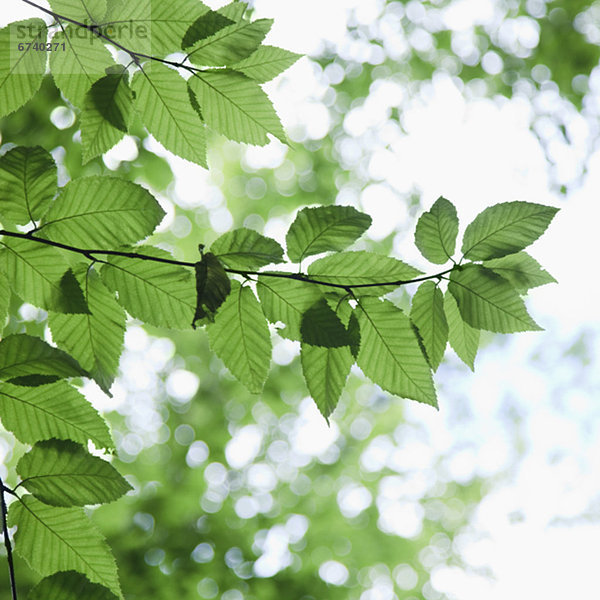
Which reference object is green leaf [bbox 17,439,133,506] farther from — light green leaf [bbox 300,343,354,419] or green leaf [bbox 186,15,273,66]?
green leaf [bbox 186,15,273,66]

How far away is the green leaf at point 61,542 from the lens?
68cm

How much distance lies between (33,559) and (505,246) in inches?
29.6

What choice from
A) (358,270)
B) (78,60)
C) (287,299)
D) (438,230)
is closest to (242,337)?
(287,299)

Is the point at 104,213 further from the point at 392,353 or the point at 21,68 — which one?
the point at 392,353

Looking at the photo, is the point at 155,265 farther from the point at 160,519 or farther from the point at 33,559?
the point at 160,519

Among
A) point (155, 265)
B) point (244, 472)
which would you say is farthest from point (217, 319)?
point (244, 472)

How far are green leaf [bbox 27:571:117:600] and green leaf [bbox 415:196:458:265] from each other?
1.98 feet

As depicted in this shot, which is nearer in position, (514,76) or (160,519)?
(160,519)

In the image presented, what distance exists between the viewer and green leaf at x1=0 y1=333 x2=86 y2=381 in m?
0.67

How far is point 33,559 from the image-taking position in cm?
69

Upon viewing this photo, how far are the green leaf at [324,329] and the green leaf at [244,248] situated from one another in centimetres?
9

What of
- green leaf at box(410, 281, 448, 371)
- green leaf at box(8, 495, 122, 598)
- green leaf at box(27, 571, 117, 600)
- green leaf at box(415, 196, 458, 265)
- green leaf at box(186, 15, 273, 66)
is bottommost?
green leaf at box(8, 495, 122, 598)

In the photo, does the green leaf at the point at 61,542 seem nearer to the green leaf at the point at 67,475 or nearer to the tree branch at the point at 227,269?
the green leaf at the point at 67,475

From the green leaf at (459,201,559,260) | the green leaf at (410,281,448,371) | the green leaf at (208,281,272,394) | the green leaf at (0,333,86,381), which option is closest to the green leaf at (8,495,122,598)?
the green leaf at (0,333,86,381)
